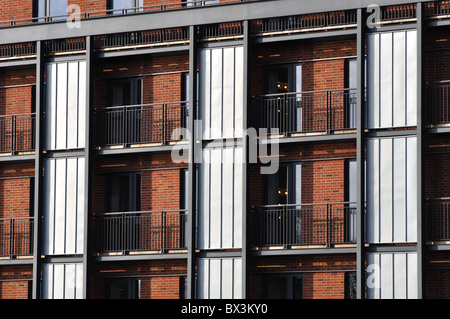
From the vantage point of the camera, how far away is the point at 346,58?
32969 mm

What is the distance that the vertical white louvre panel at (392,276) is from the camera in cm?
3080

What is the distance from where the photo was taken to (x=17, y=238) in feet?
115

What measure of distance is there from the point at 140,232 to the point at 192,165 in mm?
2426

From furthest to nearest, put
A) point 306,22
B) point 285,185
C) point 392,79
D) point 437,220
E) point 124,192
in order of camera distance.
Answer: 1. point 124,192
2. point 285,185
3. point 306,22
4. point 392,79
5. point 437,220

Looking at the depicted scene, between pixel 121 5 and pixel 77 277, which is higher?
pixel 121 5

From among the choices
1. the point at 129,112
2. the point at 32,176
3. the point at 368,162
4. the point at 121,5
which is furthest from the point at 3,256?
the point at 368,162

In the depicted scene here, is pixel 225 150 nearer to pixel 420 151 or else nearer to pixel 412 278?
pixel 420 151

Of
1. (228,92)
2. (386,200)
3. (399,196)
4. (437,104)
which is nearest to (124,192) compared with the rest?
(228,92)

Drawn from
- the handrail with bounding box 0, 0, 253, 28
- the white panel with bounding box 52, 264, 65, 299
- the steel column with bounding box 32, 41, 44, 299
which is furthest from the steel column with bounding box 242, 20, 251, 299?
the steel column with bounding box 32, 41, 44, 299

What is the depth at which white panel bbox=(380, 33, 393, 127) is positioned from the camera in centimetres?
3161

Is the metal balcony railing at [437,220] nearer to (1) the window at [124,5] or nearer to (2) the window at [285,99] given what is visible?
(2) the window at [285,99]

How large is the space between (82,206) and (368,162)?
7741mm
